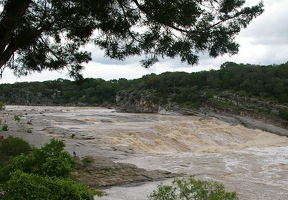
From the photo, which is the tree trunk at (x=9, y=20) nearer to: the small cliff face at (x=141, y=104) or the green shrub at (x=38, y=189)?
the green shrub at (x=38, y=189)

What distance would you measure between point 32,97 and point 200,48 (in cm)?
9287

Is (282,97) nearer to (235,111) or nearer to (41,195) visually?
(235,111)

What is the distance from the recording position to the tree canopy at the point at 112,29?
604cm

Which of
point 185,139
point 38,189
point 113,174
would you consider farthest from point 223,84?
point 38,189

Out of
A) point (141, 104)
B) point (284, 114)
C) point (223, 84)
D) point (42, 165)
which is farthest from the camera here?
point (141, 104)

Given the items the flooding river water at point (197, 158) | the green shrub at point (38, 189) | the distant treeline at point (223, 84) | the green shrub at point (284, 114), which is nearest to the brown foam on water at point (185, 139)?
the flooding river water at point (197, 158)

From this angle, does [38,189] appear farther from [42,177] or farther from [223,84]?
[223,84]

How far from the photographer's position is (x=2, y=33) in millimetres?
5523

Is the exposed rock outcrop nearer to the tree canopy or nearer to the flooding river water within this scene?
the flooding river water

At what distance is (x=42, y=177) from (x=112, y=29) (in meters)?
2.99

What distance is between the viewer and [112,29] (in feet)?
23.2

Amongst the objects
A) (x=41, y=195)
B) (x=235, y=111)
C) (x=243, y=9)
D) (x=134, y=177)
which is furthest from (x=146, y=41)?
(x=235, y=111)

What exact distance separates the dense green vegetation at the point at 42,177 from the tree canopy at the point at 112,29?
1.56 meters

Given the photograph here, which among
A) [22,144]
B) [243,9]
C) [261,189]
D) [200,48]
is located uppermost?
[243,9]
